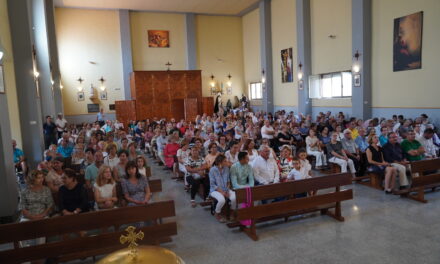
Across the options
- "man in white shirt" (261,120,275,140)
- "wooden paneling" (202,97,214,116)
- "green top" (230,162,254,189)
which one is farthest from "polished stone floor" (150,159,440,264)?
"wooden paneling" (202,97,214,116)

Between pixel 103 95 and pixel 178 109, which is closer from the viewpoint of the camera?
pixel 103 95

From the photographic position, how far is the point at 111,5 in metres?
18.1

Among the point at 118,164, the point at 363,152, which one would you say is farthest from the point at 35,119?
the point at 363,152

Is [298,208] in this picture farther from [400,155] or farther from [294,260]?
[400,155]

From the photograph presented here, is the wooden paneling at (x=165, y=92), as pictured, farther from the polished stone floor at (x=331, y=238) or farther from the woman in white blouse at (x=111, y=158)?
the polished stone floor at (x=331, y=238)

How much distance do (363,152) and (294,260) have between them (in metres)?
4.56

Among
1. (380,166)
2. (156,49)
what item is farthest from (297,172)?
(156,49)

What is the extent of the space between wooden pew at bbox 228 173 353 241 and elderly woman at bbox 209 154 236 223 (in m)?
0.38

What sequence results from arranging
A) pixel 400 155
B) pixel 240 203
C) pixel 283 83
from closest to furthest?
pixel 240 203, pixel 400 155, pixel 283 83

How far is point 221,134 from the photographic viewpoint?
364 inches

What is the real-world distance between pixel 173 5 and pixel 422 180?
671 inches

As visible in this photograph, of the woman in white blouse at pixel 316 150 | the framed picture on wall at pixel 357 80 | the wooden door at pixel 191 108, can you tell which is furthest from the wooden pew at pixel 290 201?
the wooden door at pixel 191 108

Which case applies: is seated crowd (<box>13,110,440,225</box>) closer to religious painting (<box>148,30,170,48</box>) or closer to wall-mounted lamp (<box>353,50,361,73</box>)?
wall-mounted lamp (<box>353,50,361,73</box>)

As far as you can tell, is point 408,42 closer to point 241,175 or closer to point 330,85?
point 330,85
